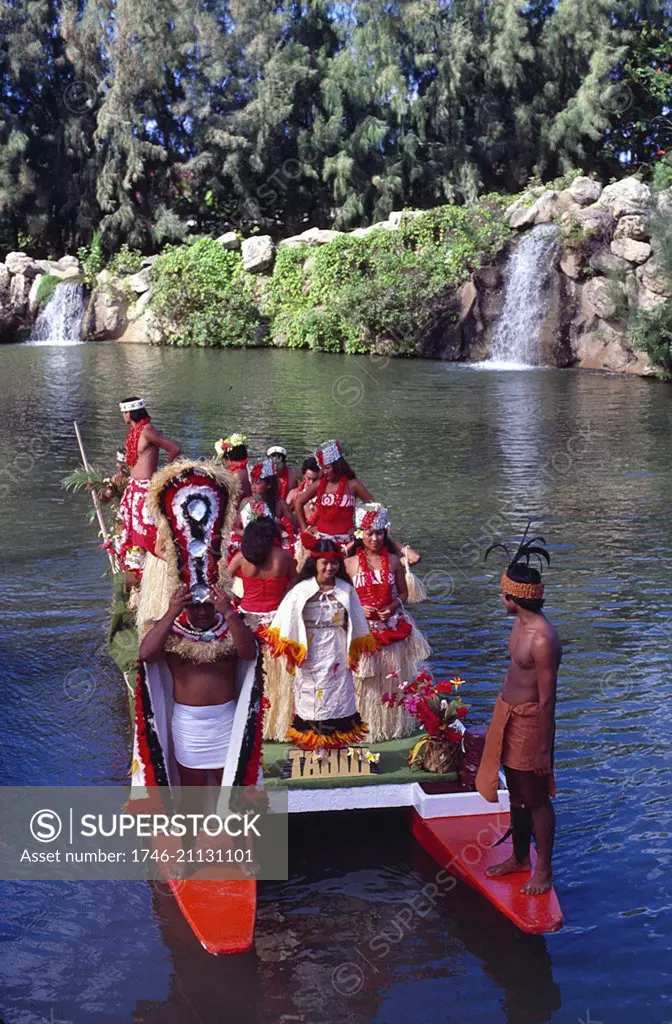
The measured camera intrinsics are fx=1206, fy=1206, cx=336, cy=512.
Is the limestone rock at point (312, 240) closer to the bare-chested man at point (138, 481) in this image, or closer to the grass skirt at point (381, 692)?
the bare-chested man at point (138, 481)

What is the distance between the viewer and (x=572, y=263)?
30.0m

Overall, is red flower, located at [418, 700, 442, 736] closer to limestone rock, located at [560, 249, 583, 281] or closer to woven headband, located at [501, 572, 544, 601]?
woven headband, located at [501, 572, 544, 601]

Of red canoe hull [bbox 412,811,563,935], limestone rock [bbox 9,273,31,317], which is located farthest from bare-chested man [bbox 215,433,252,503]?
limestone rock [bbox 9,273,31,317]

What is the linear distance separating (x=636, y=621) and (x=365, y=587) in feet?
12.4

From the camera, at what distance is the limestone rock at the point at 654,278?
26.7m

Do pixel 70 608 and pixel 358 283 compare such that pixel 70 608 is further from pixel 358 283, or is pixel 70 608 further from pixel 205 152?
pixel 205 152

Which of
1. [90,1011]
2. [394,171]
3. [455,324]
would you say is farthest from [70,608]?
[394,171]

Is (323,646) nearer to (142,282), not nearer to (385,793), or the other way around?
(385,793)

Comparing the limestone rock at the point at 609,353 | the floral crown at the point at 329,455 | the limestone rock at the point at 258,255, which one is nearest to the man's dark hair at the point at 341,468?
the floral crown at the point at 329,455

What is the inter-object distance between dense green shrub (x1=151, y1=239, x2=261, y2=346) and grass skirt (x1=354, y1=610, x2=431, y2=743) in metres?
29.3

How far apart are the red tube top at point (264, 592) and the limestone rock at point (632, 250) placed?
22.3 m

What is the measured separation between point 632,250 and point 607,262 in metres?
0.99

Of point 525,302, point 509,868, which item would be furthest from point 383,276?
point 509,868

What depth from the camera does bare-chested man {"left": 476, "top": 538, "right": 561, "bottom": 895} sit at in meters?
5.80
